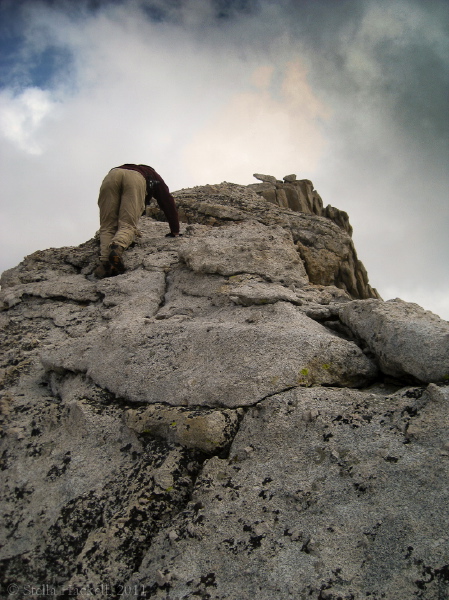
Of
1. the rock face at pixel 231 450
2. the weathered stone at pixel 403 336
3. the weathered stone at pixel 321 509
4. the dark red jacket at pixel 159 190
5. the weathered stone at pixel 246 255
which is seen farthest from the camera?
the dark red jacket at pixel 159 190

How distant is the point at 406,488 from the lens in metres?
2.60

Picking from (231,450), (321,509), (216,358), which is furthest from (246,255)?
(321,509)

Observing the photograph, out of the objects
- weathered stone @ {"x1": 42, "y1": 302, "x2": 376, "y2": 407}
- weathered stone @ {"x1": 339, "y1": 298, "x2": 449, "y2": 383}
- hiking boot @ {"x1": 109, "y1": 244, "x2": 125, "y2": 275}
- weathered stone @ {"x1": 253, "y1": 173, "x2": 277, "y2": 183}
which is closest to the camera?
weathered stone @ {"x1": 339, "y1": 298, "x2": 449, "y2": 383}

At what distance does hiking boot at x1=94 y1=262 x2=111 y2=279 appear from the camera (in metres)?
6.55

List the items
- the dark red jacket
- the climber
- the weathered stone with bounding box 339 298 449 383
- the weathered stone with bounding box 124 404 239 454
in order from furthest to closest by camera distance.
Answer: the dark red jacket < the climber < the weathered stone with bounding box 339 298 449 383 < the weathered stone with bounding box 124 404 239 454

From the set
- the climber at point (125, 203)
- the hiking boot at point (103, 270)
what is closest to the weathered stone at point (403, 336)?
the hiking boot at point (103, 270)

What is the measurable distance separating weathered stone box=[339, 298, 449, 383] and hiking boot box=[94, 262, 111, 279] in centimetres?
361

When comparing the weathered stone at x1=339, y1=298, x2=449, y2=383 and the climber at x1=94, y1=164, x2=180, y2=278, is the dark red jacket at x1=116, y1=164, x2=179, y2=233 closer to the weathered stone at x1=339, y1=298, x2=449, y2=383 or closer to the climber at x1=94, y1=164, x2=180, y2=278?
the climber at x1=94, y1=164, x2=180, y2=278

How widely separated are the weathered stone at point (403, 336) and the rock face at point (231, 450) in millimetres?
14

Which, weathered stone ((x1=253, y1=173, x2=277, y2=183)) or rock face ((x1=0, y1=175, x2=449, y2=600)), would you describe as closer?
rock face ((x1=0, y1=175, x2=449, y2=600))

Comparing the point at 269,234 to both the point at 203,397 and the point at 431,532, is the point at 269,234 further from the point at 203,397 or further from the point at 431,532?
the point at 431,532

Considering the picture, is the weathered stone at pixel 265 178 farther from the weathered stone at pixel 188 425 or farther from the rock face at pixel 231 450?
the weathered stone at pixel 188 425

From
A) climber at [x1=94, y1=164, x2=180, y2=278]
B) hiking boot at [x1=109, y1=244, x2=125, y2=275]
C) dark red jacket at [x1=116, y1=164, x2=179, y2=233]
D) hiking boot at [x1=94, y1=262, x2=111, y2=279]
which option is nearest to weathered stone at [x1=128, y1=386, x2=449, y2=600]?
hiking boot at [x1=109, y1=244, x2=125, y2=275]

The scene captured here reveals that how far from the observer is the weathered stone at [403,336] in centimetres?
340
